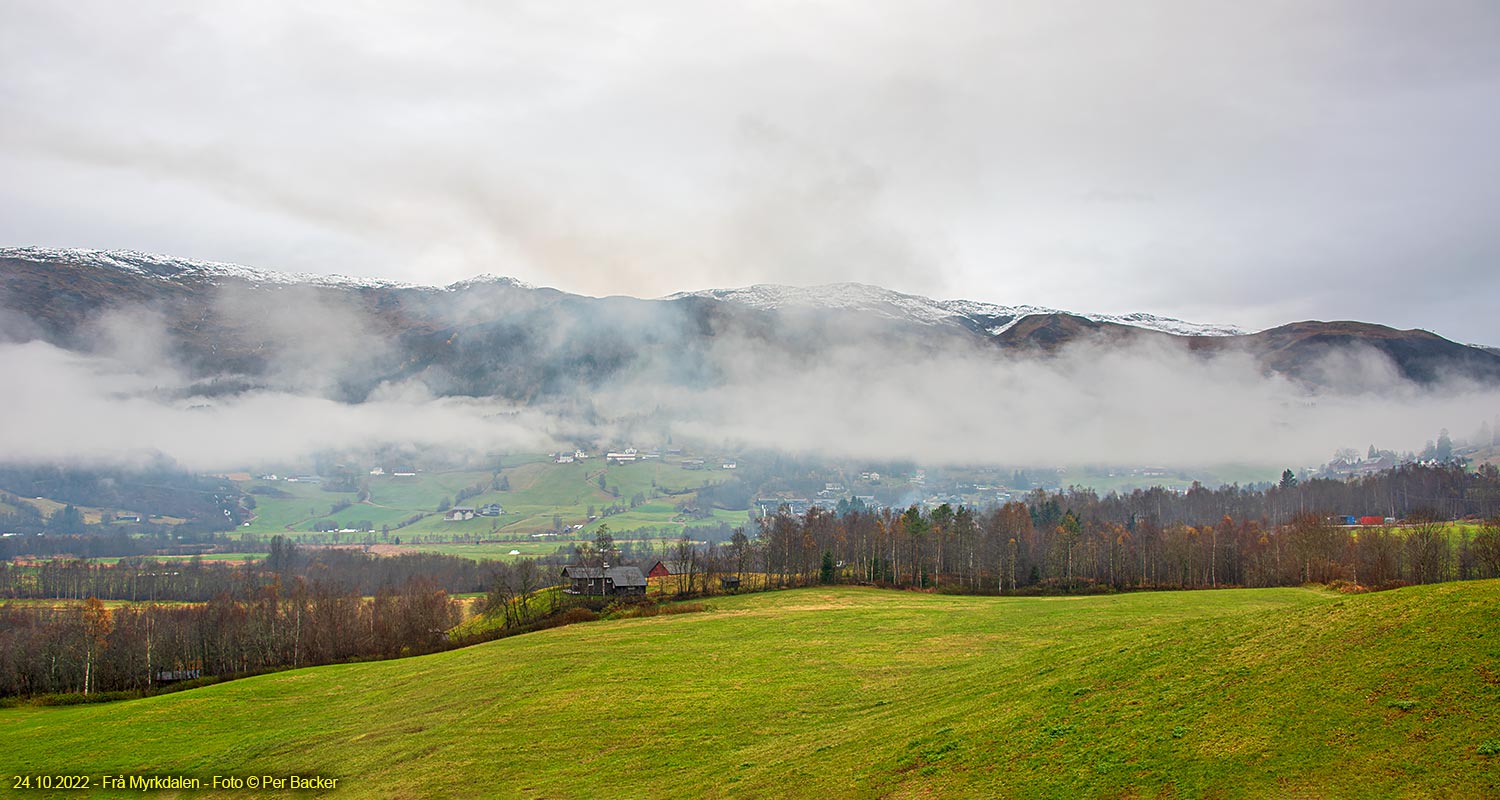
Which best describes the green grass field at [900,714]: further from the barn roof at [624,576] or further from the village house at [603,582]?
the barn roof at [624,576]

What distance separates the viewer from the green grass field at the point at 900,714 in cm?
2097

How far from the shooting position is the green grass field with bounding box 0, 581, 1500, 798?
20969 mm

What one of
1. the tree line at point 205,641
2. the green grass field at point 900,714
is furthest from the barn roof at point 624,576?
the green grass field at point 900,714

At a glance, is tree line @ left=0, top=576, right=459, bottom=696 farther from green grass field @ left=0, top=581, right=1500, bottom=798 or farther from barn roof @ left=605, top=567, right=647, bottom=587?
barn roof @ left=605, top=567, right=647, bottom=587

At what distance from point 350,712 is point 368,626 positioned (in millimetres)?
56648

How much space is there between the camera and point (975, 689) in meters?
36.5

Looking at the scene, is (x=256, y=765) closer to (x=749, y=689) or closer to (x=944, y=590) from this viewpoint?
(x=749, y=689)

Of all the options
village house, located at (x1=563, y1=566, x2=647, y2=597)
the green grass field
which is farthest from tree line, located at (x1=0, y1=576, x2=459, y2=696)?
village house, located at (x1=563, y1=566, x2=647, y2=597)

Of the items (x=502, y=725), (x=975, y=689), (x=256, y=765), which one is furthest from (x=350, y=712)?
(x=975, y=689)

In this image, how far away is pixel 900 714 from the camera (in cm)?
3553

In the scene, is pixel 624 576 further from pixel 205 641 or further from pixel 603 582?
pixel 205 641

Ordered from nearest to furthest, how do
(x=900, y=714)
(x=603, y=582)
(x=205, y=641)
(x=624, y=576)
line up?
1. (x=900, y=714)
2. (x=205, y=641)
3. (x=603, y=582)
4. (x=624, y=576)

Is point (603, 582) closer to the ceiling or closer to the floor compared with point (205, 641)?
closer to the ceiling

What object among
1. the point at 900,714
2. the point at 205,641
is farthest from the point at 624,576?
the point at 900,714
